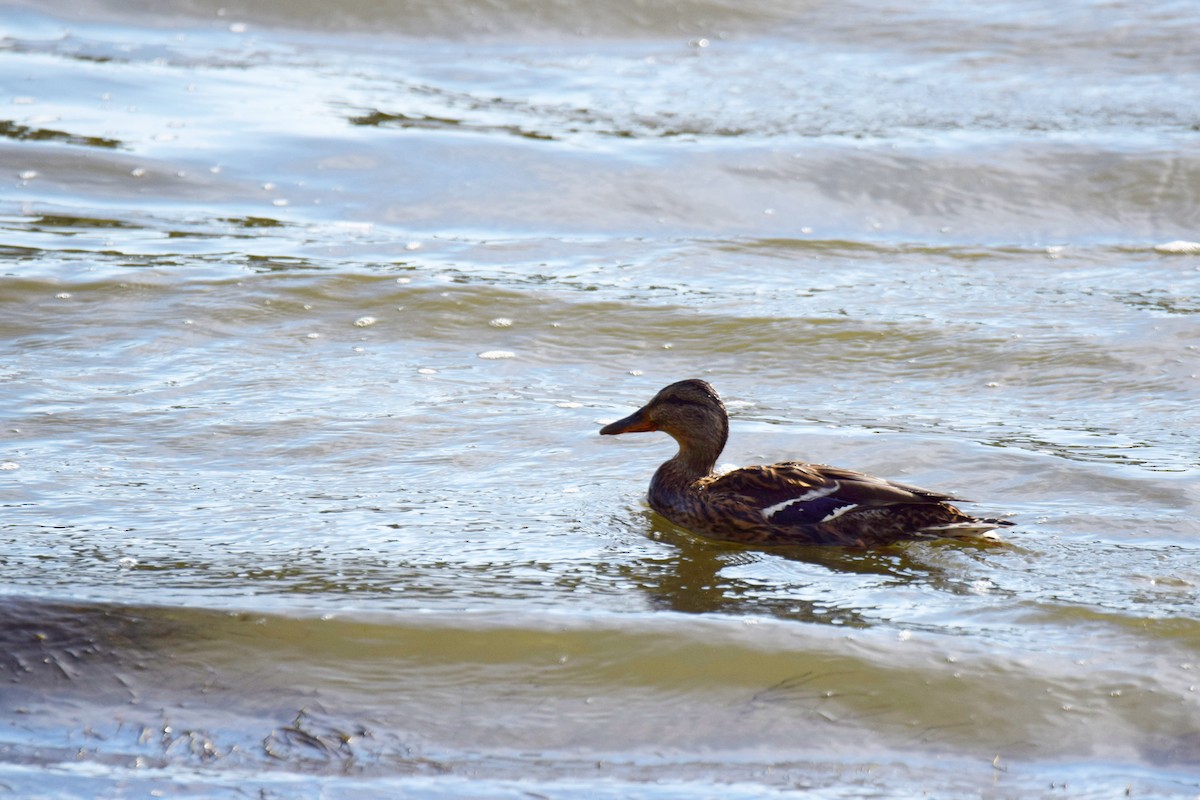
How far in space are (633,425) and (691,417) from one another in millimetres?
281

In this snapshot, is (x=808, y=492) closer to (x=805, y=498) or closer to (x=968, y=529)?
(x=805, y=498)

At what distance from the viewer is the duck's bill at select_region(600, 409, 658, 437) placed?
7238mm

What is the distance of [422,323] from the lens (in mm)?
9625

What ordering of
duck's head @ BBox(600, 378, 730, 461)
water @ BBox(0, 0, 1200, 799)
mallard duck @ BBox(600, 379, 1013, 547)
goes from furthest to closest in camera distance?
duck's head @ BBox(600, 378, 730, 461) < mallard duck @ BBox(600, 379, 1013, 547) < water @ BBox(0, 0, 1200, 799)

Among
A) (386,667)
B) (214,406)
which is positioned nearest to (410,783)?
(386,667)

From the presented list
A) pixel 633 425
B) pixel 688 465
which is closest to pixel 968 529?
pixel 688 465

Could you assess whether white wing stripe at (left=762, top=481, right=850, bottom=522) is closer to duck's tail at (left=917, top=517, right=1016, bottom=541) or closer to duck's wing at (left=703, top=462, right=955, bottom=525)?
duck's wing at (left=703, top=462, right=955, bottom=525)

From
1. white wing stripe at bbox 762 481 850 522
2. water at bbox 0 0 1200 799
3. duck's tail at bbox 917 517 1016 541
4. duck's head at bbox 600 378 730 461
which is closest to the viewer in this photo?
water at bbox 0 0 1200 799

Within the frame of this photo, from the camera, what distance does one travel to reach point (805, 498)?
256 inches

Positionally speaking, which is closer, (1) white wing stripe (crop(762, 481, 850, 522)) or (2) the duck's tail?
(2) the duck's tail

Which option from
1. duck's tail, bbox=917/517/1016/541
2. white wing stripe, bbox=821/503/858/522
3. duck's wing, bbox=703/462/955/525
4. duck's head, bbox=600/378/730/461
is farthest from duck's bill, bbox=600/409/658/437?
duck's tail, bbox=917/517/1016/541

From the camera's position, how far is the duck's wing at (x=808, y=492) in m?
6.32

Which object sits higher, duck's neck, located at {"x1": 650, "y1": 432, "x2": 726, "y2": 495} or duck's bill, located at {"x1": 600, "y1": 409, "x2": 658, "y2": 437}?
duck's bill, located at {"x1": 600, "y1": 409, "x2": 658, "y2": 437}

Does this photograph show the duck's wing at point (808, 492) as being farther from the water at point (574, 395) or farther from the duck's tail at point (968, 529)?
the water at point (574, 395)
